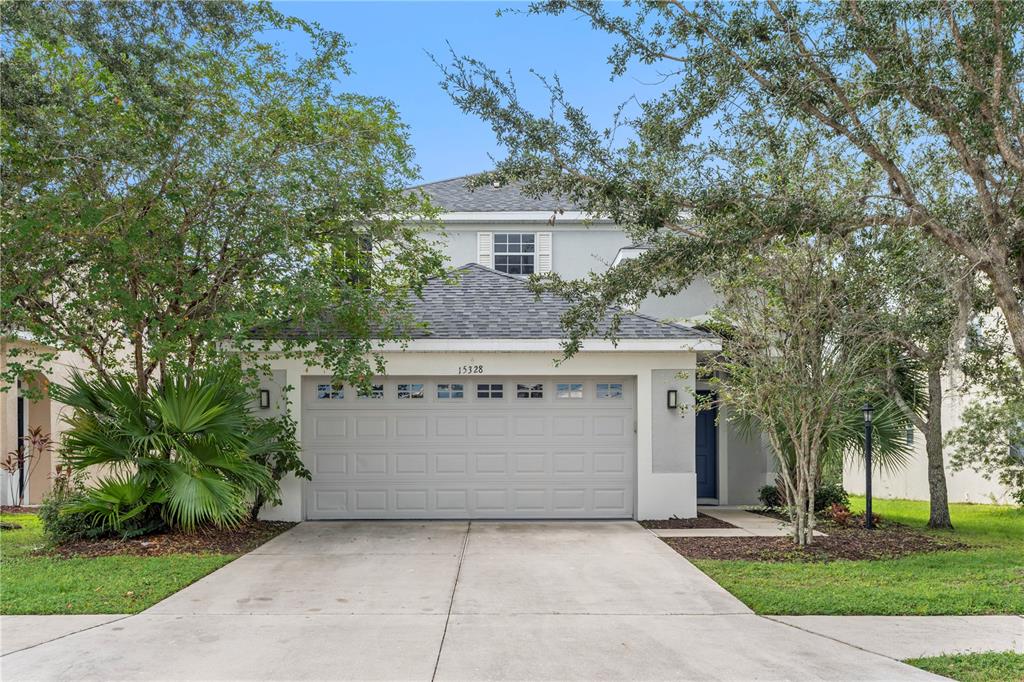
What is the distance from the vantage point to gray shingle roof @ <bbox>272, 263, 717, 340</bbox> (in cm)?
1270

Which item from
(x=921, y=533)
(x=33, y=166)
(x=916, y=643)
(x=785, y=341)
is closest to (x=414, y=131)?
(x=33, y=166)

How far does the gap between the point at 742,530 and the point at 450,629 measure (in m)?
6.50

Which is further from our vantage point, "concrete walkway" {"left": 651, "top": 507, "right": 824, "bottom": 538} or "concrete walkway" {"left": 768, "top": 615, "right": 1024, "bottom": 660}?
"concrete walkway" {"left": 651, "top": 507, "right": 824, "bottom": 538}

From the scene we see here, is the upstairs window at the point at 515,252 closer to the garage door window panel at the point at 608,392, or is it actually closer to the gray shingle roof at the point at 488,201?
the gray shingle roof at the point at 488,201

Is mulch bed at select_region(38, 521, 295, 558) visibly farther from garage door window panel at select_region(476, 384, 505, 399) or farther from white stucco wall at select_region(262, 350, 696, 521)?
garage door window panel at select_region(476, 384, 505, 399)

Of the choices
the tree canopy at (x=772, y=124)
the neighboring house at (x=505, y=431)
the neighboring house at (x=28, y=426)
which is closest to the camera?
the tree canopy at (x=772, y=124)

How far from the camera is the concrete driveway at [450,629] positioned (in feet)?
18.5

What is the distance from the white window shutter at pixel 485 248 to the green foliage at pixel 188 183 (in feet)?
24.6

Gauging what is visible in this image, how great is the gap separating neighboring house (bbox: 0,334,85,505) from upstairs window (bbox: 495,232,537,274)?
9305 millimetres

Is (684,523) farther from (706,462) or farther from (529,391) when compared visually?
(706,462)

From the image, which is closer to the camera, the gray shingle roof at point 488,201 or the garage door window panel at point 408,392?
the garage door window panel at point 408,392

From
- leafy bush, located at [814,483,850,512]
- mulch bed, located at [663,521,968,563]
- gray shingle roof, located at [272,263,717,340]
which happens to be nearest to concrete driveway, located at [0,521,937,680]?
mulch bed, located at [663,521,968,563]

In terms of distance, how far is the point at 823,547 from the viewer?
10203 millimetres

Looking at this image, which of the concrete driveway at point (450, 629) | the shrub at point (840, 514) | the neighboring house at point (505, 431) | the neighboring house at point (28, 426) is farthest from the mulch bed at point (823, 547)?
the neighboring house at point (28, 426)
